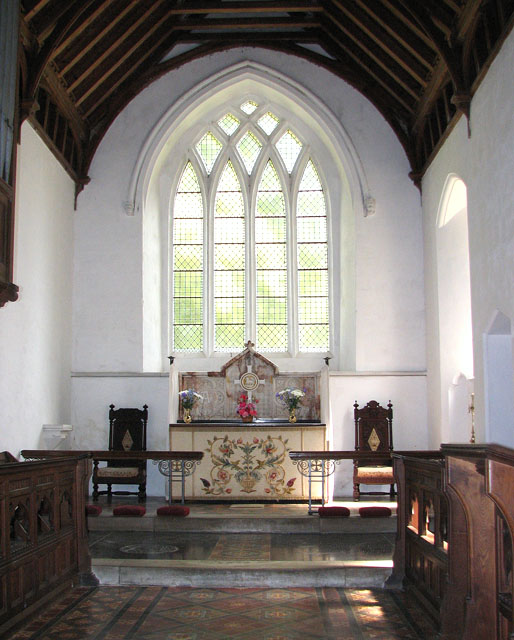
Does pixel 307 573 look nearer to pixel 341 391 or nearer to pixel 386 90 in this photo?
pixel 341 391

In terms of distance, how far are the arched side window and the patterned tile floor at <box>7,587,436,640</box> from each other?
6.14 metres

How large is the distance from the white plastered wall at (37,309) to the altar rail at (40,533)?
2.28 metres

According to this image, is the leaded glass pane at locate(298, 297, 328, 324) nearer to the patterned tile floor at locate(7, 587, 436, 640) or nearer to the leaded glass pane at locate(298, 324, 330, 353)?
the leaded glass pane at locate(298, 324, 330, 353)

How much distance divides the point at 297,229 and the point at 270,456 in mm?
3822

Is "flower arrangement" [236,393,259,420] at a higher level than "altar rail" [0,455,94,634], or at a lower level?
higher

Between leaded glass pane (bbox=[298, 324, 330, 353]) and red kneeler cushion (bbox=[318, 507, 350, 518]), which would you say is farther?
leaded glass pane (bbox=[298, 324, 330, 353])

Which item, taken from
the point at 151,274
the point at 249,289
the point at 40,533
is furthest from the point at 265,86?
the point at 40,533

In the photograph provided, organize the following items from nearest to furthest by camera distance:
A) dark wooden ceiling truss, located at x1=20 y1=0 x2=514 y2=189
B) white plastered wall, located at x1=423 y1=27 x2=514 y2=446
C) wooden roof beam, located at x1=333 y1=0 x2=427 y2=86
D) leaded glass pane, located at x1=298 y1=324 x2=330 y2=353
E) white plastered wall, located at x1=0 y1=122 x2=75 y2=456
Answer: white plastered wall, located at x1=423 y1=27 x2=514 y2=446
dark wooden ceiling truss, located at x1=20 y1=0 x2=514 y2=189
white plastered wall, located at x1=0 y1=122 x2=75 y2=456
wooden roof beam, located at x1=333 y1=0 x2=427 y2=86
leaded glass pane, located at x1=298 y1=324 x2=330 y2=353

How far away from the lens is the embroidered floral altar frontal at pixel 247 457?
371 inches

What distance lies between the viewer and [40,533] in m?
5.34

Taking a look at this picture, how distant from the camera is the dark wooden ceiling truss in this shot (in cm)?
793

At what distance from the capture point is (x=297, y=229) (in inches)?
460

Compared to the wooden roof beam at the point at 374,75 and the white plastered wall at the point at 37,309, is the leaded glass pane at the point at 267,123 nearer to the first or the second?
the wooden roof beam at the point at 374,75

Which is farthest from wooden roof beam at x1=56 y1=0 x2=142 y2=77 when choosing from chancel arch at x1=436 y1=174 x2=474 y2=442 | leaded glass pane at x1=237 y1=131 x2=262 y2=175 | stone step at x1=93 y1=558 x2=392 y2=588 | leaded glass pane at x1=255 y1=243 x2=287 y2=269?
stone step at x1=93 y1=558 x2=392 y2=588
